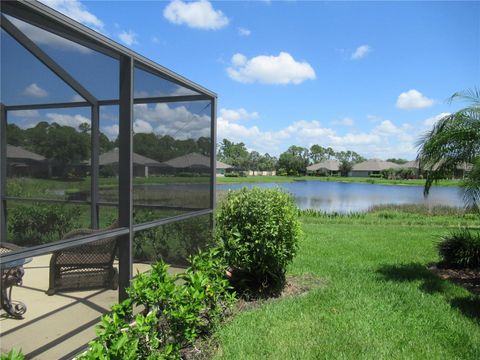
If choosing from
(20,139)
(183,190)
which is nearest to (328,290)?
(183,190)

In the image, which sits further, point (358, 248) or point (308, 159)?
point (308, 159)

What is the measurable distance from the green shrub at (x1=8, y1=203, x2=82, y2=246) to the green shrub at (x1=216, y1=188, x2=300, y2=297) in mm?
1898

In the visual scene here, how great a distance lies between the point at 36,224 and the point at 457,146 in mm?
6652

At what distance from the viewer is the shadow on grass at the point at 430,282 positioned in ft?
16.5

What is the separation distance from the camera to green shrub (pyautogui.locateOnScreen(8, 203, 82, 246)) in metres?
4.57

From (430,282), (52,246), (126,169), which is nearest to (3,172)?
(126,169)

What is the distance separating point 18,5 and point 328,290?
4676 millimetres

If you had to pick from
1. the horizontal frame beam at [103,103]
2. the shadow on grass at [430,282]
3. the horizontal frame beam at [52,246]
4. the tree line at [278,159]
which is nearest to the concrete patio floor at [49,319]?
the horizontal frame beam at [52,246]

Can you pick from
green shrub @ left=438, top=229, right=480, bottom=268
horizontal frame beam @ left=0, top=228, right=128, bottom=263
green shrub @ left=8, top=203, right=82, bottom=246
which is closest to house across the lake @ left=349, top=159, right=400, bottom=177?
green shrub @ left=438, top=229, right=480, bottom=268

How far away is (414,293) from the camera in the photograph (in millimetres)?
5531

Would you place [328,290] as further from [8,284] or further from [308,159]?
[308,159]

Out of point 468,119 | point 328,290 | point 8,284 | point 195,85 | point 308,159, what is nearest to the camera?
point 8,284

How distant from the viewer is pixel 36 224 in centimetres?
467

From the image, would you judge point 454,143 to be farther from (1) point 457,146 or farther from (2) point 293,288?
(2) point 293,288
